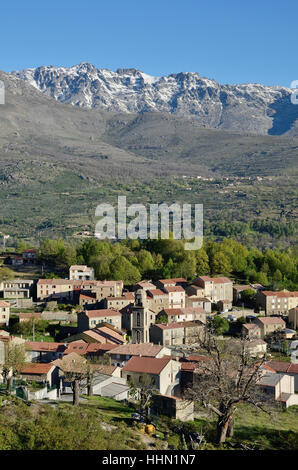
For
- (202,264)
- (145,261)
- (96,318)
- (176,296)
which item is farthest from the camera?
(202,264)

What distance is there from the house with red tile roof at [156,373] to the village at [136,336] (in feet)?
0.21

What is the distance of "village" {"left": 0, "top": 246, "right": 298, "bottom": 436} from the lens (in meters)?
34.8

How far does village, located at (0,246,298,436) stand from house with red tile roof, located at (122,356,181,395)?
6cm

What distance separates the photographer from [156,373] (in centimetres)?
3672

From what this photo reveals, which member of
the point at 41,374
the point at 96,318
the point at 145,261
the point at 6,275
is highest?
the point at 145,261

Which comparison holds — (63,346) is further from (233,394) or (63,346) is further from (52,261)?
(52,261)

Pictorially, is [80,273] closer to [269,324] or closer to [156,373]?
[269,324]

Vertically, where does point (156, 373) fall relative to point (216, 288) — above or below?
below

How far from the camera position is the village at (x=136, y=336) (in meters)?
34.8

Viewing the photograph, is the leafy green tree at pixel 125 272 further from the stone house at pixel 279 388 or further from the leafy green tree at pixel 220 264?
the stone house at pixel 279 388

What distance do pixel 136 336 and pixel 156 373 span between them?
1490cm

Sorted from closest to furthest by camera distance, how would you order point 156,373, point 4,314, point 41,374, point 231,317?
point 41,374 → point 156,373 → point 4,314 → point 231,317

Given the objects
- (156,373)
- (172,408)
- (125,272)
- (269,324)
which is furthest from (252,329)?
(172,408)

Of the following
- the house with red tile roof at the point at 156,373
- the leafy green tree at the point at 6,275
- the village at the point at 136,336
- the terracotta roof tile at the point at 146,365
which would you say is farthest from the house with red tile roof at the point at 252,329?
the leafy green tree at the point at 6,275
